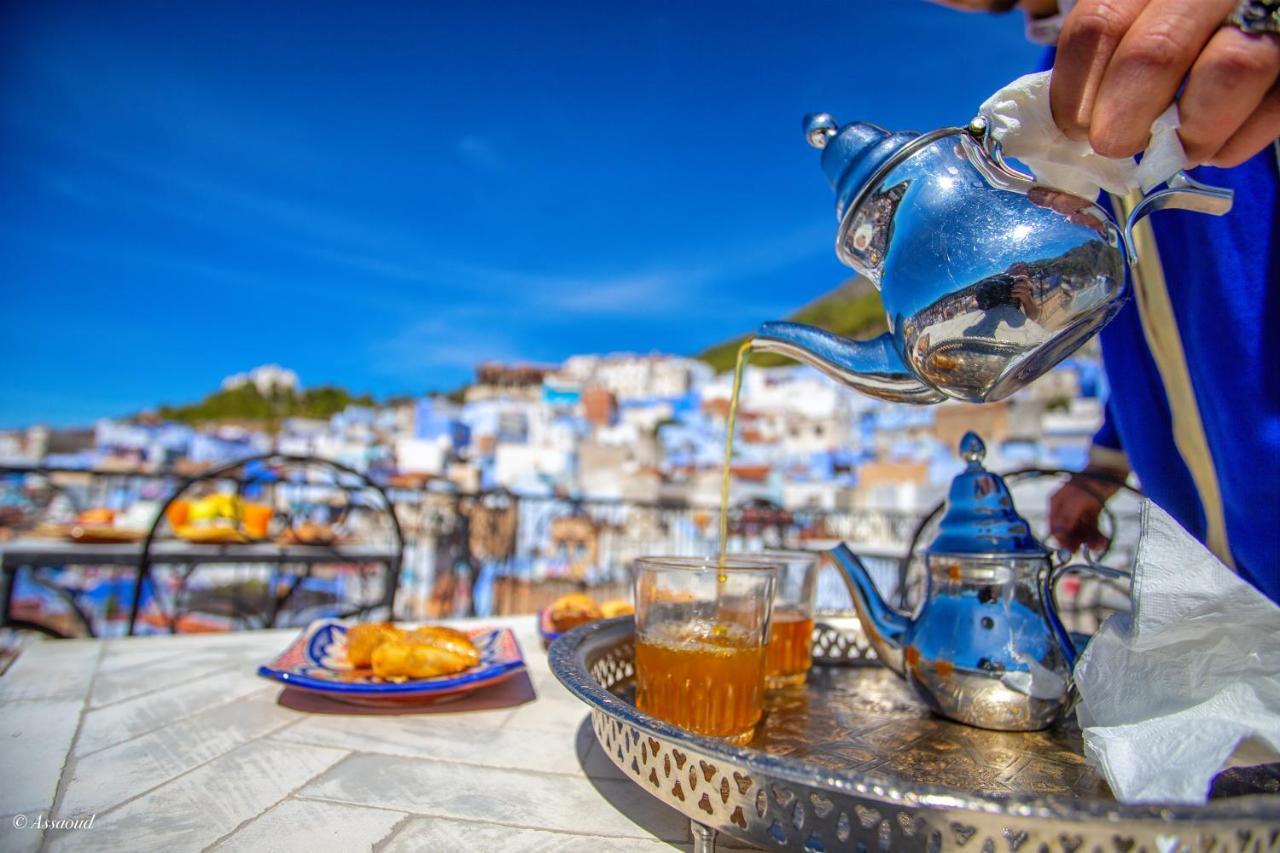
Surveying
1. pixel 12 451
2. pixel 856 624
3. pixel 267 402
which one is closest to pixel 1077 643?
pixel 856 624

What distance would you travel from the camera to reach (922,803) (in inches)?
10.6

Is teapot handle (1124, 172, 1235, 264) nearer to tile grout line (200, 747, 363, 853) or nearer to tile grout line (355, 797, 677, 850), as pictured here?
tile grout line (355, 797, 677, 850)

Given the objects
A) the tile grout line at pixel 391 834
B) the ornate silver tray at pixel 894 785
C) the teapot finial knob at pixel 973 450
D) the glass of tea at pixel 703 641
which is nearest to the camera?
the ornate silver tray at pixel 894 785

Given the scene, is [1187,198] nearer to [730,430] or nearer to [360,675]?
[730,430]

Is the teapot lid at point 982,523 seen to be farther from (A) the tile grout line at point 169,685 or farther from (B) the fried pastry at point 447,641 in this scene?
(A) the tile grout line at point 169,685

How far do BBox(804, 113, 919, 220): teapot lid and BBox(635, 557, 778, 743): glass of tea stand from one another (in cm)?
28

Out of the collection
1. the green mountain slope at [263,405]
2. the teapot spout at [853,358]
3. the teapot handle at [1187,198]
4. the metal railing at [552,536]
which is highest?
the green mountain slope at [263,405]

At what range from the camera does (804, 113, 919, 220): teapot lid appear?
1.54 feet

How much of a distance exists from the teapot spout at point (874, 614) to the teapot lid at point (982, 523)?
0.26ft

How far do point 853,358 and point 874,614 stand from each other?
0.79 ft

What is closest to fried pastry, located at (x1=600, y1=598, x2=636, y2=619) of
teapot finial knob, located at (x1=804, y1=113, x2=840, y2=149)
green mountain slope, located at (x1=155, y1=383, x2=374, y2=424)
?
teapot finial knob, located at (x1=804, y1=113, x2=840, y2=149)

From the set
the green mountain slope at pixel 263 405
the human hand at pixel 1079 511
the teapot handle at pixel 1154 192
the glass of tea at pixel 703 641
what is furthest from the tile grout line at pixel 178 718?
the green mountain slope at pixel 263 405

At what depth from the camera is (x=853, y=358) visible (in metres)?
0.53

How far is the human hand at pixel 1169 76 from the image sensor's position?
12.9 inches
